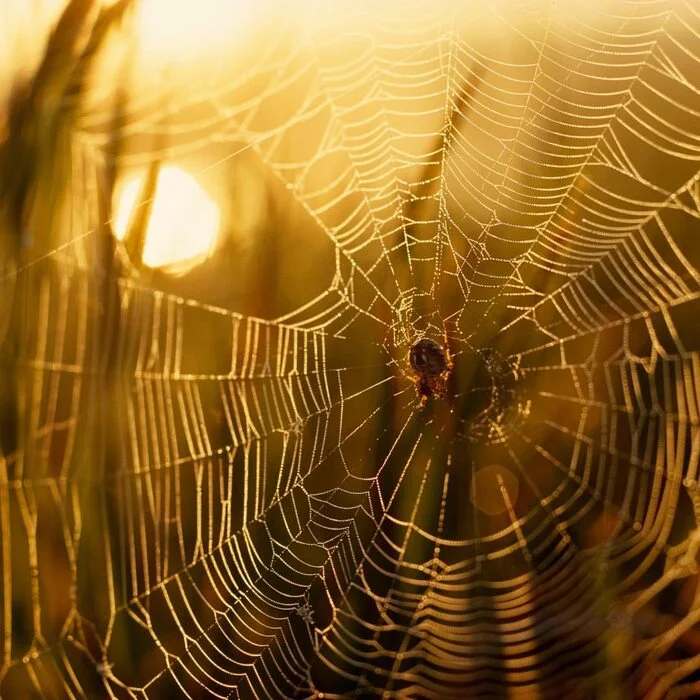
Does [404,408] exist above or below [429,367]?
below

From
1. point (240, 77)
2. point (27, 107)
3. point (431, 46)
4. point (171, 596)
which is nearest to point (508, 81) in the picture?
point (431, 46)

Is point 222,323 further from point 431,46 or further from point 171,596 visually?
point 431,46

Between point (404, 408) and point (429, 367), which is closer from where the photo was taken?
point (404, 408)

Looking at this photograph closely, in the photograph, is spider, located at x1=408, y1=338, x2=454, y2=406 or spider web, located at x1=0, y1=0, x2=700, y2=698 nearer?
spider web, located at x1=0, y1=0, x2=700, y2=698

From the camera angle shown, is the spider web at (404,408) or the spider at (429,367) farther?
the spider at (429,367)
